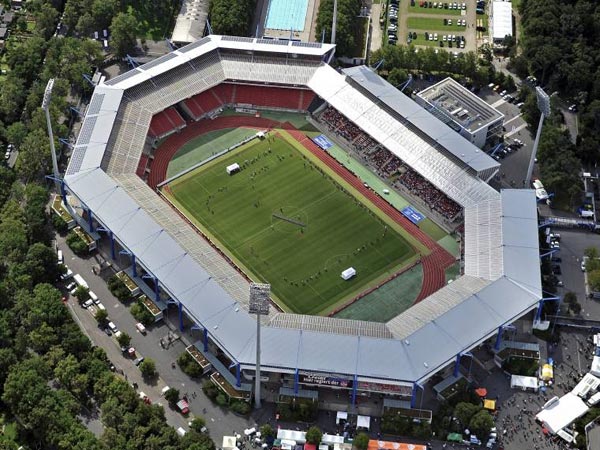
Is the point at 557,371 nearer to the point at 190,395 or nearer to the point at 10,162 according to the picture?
the point at 190,395

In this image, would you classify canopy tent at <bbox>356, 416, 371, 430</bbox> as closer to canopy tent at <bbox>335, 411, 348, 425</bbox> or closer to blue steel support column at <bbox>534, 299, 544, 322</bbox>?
A: canopy tent at <bbox>335, 411, 348, 425</bbox>

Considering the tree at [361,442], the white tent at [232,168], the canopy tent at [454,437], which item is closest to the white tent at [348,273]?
the tree at [361,442]

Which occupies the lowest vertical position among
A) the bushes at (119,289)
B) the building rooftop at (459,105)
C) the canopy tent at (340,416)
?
the canopy tent at (340,416)

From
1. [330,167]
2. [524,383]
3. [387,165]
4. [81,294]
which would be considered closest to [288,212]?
[330,167]

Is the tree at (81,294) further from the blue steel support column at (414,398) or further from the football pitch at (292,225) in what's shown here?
the blue steel support column at (414,398)

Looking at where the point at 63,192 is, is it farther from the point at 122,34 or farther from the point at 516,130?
the point at 516,130
